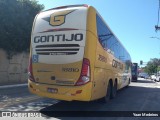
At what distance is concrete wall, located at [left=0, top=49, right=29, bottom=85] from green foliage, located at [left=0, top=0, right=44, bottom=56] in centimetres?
84

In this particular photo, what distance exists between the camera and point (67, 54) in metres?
9.35

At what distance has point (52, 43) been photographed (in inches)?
382

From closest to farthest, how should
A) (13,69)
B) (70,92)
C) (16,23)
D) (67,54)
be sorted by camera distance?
1. (70,92)
2. (67,54)
3. (16,23)
4. (13,69)

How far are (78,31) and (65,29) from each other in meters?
0.49

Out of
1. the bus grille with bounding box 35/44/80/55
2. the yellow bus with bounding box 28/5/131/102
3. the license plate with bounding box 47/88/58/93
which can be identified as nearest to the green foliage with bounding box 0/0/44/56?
the yellow bus with bounding box 28/5/131/102

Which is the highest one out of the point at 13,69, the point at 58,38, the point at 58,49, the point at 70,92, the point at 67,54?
the point at 58,38

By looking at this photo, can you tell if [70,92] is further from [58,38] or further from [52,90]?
[58,38]

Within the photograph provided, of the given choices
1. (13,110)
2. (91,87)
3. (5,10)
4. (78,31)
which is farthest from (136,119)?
(5,10)

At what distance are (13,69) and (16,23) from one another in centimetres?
473

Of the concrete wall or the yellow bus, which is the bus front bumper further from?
the concrete wall

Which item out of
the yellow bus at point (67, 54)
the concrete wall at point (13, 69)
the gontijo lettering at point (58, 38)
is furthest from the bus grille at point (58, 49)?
the concrete wall at point (13, 69)

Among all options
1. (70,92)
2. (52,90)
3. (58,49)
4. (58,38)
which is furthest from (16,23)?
(70,92)

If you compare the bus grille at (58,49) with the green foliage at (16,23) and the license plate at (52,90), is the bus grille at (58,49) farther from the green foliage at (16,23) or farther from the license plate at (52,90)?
the green foliage at (16,23)

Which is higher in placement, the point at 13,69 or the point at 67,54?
the point at 67,54
